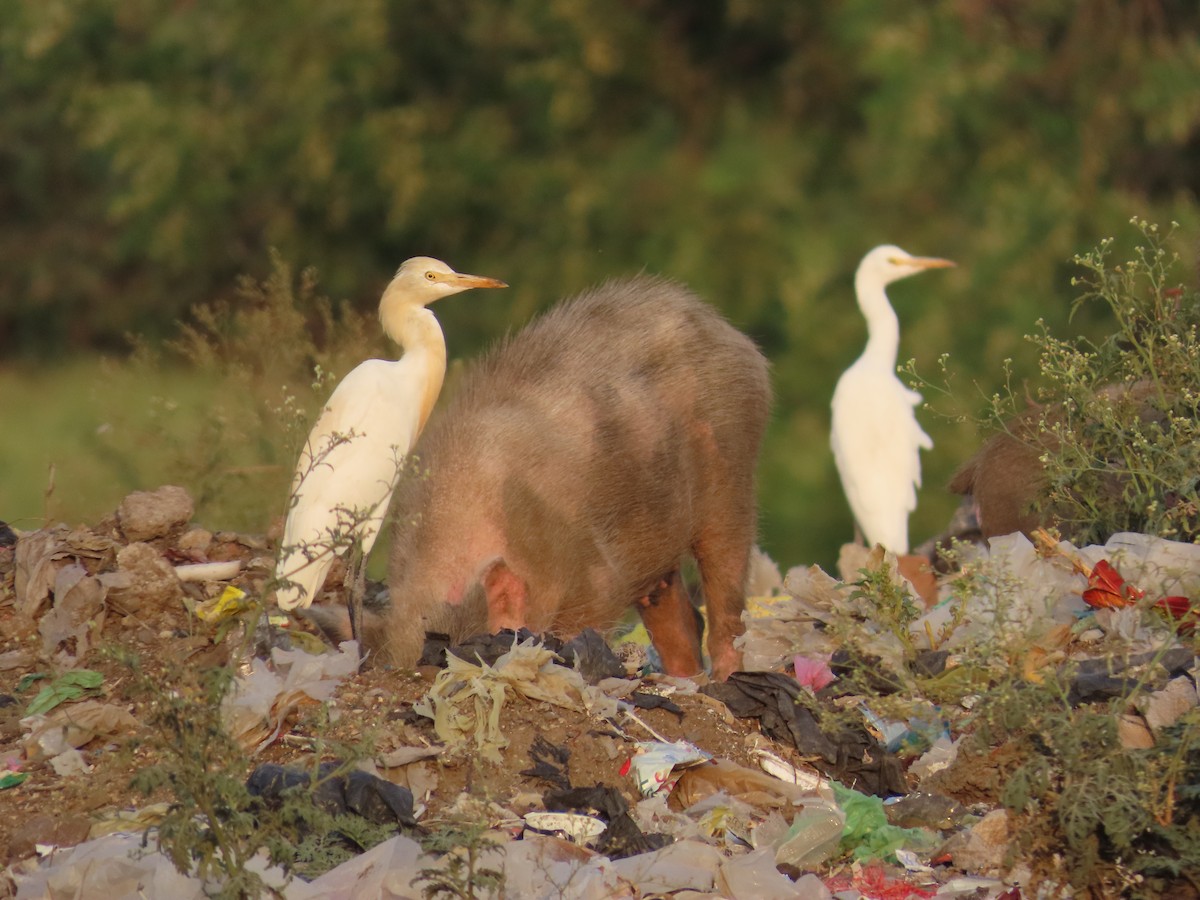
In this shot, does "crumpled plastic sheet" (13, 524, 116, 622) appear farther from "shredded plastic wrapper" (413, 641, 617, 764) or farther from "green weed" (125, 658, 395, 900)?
"green weed" (125, 658, 395, 900)

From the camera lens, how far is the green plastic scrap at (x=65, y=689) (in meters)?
4.94

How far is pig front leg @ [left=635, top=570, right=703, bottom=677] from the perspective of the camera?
22.0ft

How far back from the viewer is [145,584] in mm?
5586

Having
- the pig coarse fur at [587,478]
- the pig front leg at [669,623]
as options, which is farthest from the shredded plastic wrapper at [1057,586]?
the pig front leg at [669,623]

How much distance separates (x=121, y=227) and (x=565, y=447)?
1358 centimetres

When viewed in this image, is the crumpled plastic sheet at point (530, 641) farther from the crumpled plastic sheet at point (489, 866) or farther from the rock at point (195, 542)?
the rock at point (195, 542)

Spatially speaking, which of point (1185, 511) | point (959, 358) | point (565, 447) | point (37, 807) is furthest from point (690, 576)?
point (959, 358)

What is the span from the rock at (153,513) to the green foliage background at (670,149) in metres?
5.93

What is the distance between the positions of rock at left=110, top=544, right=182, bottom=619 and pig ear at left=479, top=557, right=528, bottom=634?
97cm

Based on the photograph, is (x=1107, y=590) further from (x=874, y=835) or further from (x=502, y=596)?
(x=502, y=596)

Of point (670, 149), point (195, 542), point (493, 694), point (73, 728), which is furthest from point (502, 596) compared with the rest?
point (670, 149)

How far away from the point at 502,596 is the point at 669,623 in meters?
1.36

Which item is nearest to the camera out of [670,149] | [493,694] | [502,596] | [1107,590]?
[493,694]

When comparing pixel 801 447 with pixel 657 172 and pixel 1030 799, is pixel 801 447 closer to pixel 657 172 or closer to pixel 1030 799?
pixel 657 172
